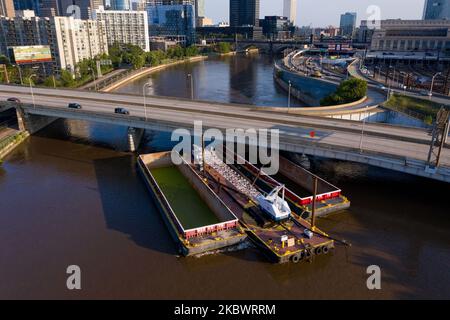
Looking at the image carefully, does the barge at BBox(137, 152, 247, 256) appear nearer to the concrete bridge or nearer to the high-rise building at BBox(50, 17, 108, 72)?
the concrete bridge

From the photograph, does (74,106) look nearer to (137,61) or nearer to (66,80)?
(66,80)

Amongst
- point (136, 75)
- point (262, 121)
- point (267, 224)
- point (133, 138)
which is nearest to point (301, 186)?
point (267, 224)

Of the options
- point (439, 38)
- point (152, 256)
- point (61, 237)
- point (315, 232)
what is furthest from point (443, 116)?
point (439, 38)

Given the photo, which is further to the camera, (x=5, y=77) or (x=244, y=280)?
(x=5, y=77)

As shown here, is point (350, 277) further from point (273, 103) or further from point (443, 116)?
point (273, 103)

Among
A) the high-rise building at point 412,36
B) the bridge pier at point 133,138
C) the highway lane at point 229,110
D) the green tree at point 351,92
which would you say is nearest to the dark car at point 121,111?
the bridge pier at point 133,138
